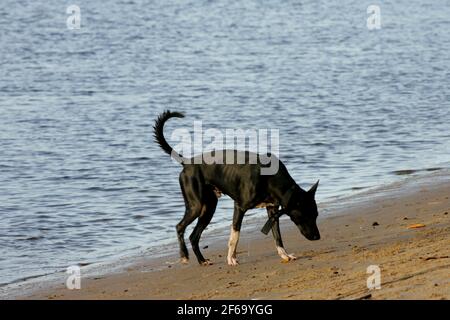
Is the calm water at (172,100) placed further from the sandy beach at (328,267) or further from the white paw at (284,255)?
the white paw at (284,255)

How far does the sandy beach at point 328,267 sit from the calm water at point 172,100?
136 centimetres

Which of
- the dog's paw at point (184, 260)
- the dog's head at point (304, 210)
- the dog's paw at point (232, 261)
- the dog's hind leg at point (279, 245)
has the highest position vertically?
the dog's head at point (304, 210)

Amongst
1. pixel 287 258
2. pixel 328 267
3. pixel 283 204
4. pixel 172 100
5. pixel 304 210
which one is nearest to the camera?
pixel 328 267

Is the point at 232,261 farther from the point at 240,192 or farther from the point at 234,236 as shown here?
the point at 240,192

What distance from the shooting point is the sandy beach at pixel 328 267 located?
8492mm

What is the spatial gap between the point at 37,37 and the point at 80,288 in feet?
87.1

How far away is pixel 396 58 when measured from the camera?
3244cm

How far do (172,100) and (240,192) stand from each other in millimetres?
14705

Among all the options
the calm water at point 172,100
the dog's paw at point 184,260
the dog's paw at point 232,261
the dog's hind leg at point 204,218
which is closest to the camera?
the dog's paw at point 232,261

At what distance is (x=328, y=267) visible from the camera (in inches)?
385

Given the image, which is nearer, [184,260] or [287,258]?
[287,258]

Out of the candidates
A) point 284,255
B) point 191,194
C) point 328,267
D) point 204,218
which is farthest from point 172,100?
point 328,267

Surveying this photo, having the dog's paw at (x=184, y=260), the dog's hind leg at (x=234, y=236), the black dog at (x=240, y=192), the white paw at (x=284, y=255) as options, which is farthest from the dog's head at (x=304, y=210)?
the dog's paw at (x=184, y=260)

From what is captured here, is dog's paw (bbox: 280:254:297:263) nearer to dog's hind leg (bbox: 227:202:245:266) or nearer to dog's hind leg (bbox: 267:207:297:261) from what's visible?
dog's hind leg (bbox: 267:207:297:261)
